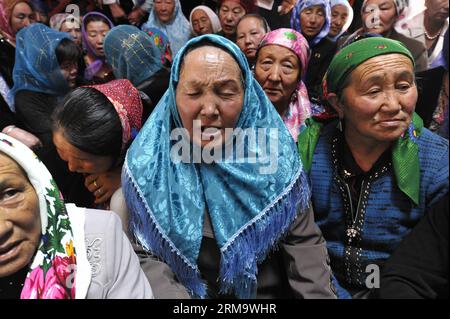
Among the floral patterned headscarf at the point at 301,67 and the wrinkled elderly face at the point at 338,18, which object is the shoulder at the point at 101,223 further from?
the wrinkled elderly face at the point at 338,18

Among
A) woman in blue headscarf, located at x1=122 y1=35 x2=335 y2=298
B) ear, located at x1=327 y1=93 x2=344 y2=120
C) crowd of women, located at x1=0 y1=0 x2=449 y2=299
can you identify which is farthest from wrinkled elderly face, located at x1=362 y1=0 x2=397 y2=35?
woman in blue headscarf, located at x1=122 y1=35 x2=335 y2=298

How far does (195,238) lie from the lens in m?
1.29

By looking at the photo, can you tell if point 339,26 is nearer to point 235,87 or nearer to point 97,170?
point 235,87

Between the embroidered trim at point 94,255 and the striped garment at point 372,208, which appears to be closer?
the embroidered trim at point 94,255

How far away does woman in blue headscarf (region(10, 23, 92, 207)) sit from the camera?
163 centimetres

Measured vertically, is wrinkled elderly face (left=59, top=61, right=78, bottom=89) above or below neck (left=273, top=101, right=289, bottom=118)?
above

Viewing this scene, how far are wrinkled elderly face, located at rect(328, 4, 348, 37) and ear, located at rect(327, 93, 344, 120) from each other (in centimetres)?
31

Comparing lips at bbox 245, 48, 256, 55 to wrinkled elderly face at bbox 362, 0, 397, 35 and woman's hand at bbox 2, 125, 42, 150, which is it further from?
woman's hand at bbox 2, 125, 42, 150

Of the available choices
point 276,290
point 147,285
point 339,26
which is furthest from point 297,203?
point 339,26

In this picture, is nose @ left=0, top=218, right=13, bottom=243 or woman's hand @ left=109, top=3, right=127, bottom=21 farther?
woman's hand @ left=109, top=3, right=127, bottom=21

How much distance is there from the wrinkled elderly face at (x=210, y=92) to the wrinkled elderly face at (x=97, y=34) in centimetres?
62

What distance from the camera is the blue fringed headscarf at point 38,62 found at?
64.7 inches

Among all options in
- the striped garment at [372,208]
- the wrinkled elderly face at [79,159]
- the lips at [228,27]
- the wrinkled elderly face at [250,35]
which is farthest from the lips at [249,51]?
the wrinkled elderly face at [79,159]
